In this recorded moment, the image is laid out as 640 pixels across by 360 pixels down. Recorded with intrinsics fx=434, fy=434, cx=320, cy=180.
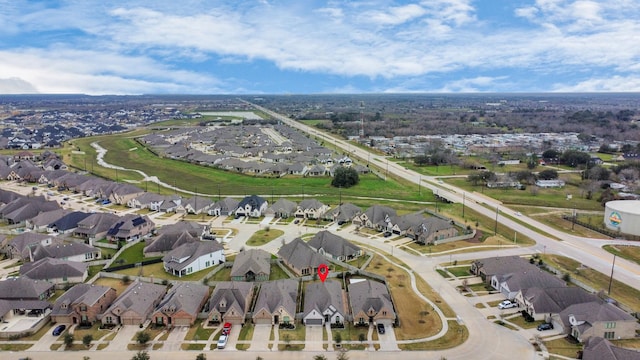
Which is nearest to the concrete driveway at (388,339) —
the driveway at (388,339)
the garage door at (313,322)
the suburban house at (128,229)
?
the driveway at (388,339)

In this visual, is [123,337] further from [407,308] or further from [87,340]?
[407,308]

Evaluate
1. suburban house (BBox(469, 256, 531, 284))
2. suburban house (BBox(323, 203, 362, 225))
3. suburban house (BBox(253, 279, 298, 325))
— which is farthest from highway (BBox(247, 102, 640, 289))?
suburban house (BBox(253, 279, 298, 325))

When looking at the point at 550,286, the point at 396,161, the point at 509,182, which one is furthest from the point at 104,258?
the point at 396,161

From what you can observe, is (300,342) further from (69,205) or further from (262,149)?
(262,149)

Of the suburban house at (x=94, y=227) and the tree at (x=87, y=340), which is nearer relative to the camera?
the tree at (x=87, y=340)

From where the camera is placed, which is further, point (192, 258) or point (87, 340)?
point (192, 258)

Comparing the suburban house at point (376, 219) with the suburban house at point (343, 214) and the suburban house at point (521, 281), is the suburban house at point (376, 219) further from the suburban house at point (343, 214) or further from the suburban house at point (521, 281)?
the suburban house at point (521, 281)

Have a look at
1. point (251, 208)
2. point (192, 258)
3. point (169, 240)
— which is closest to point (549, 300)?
point (192, 258)
